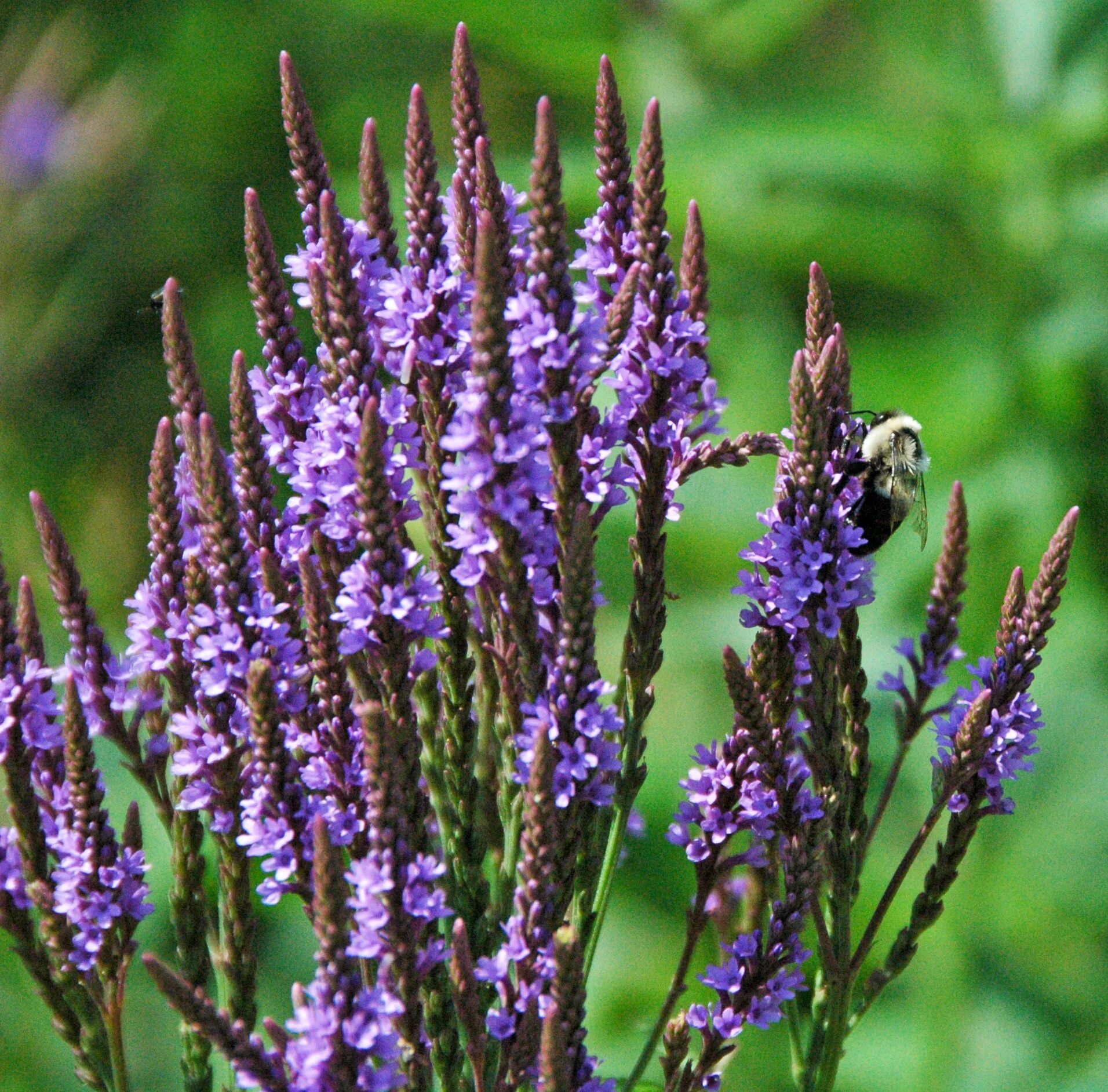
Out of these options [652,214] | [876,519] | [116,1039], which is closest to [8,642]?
[116,1039]

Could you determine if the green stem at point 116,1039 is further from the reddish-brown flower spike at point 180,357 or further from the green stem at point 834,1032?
the green stem at point 834,1032

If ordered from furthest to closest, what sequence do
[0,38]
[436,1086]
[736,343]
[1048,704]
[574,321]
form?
[0,38] < [736,343] < [1048,704] < [436,1086] < [574,321]

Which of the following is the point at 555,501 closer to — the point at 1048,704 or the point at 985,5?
the point at 1048,704

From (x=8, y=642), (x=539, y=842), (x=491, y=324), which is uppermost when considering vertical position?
(x=491, y=324)

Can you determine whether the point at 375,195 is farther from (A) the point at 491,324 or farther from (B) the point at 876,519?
(B) the point at 876,519

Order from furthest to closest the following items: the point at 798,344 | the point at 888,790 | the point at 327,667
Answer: the point at 798,344 < the point at 888,790 < the point at 327,667

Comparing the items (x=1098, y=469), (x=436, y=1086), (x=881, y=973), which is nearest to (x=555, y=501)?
(x=881, y=973)

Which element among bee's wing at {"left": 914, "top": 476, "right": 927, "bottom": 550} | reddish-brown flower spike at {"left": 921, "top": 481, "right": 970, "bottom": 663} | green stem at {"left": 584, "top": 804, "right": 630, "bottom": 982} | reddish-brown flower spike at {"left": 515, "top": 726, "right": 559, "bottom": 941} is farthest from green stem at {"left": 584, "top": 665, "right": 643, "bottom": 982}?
bee's wing at {"left": 914, "top": 476, "right": 927, "bottom": 550}

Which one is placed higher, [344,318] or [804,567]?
[344,318]
